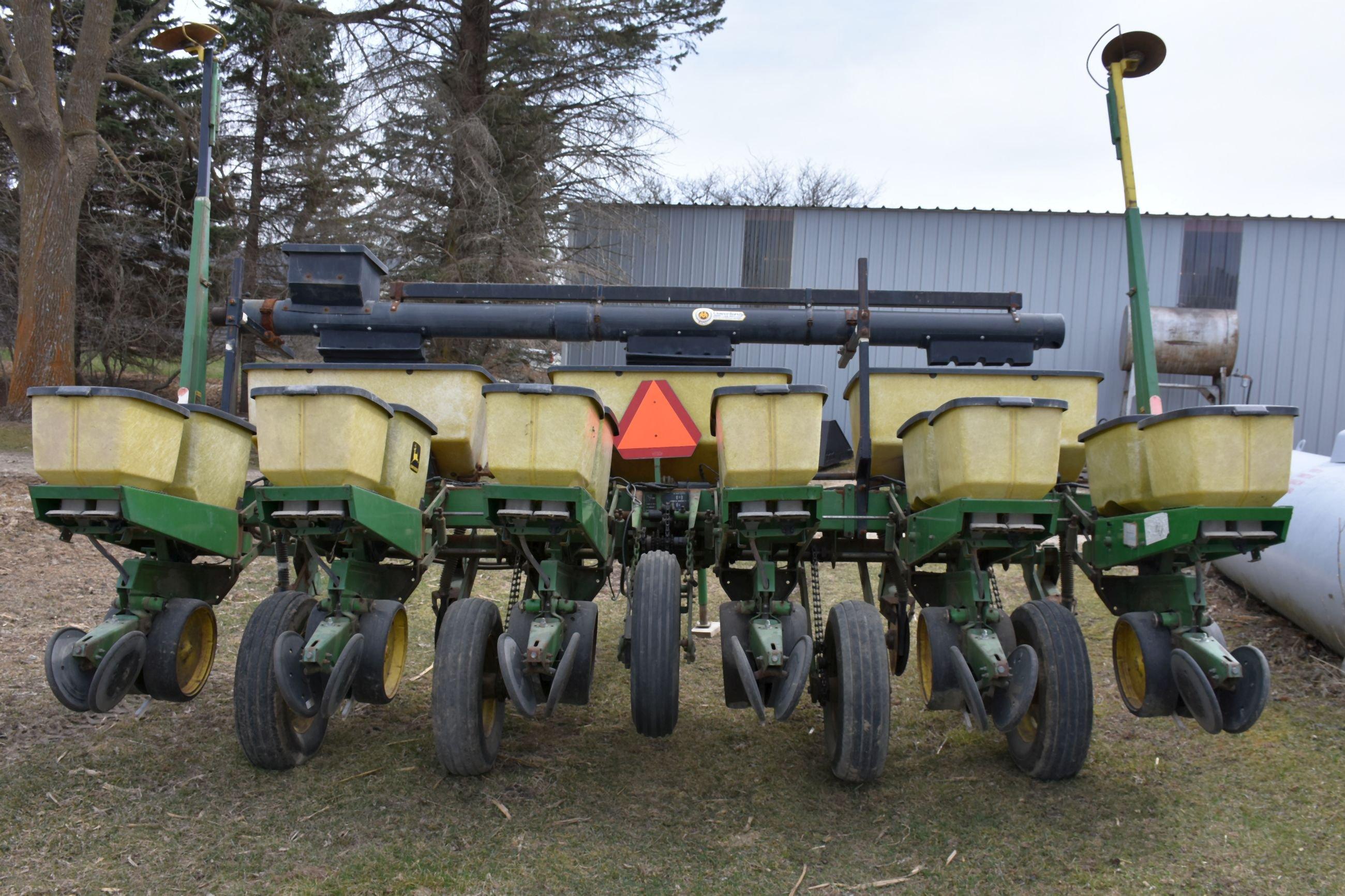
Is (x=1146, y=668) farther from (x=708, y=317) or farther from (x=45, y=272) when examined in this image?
(x=45, y=272)

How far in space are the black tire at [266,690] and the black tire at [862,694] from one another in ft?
6.83

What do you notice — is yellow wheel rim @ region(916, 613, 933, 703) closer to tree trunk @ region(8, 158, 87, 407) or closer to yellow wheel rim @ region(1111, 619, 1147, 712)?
yellow wheel rim @ region(1111, 619, 1147, 712)

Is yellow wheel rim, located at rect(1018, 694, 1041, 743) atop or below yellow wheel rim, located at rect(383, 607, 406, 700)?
below

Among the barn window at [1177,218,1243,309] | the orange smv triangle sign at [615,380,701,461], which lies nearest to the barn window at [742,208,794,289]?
the barn window at [1177,218,1243,309]

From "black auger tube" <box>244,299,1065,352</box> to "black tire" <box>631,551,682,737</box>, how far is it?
1874 mm

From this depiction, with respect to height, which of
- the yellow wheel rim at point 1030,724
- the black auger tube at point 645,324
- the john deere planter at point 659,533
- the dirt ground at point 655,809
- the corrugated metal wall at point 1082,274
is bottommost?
the dirt ground at point 655,809

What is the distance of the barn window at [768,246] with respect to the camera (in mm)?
15180

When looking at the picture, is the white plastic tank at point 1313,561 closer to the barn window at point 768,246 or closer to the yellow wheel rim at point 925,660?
the yellow wheel rim at point 925,660

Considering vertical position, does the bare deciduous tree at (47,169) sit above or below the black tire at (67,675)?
above

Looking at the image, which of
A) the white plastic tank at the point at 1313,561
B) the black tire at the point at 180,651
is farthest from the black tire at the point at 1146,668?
the black tire at the point at 180,651

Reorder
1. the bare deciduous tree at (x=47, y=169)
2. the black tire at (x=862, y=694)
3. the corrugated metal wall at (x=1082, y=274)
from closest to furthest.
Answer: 1. the black tire at (x=862, y=694)
2. the bare deciduous tree at (x=47, y=169)
3. the corrugated metal wall at (x=1082, y=274)

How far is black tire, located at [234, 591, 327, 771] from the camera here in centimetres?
381

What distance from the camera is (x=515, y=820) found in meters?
3.71

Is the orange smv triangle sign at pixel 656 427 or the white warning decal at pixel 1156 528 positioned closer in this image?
the white warning decal at pixel 1156 528
